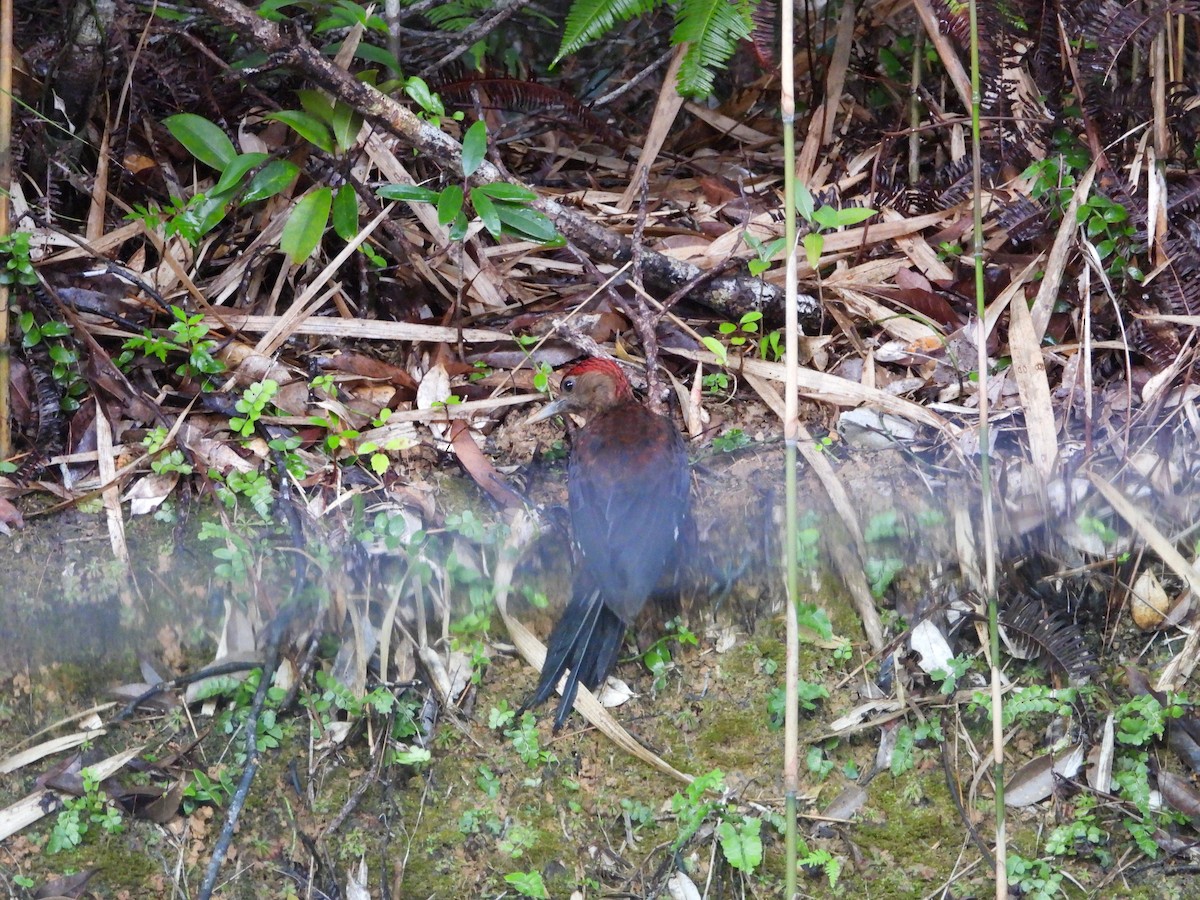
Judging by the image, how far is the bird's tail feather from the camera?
359 centimetres

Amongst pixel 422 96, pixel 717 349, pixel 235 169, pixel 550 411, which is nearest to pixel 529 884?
pixel 550 411

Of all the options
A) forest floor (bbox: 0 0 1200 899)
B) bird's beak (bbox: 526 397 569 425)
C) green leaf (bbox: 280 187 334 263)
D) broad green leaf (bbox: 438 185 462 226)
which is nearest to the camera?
forest floor (bbox: 0 0 1200 899)

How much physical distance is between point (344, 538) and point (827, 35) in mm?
3278

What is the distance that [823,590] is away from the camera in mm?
3740

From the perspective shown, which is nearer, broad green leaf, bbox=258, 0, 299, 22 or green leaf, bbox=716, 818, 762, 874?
green leaf, bbox=716, 818, 762, 874

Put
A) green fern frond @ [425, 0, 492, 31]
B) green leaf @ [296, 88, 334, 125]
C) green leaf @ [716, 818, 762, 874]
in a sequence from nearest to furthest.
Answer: green leaf @ [716, 818, 762, 874] < green leaf @ [296, 88, 334, 125] < green fern frond @ [425, 0, 492, 31]

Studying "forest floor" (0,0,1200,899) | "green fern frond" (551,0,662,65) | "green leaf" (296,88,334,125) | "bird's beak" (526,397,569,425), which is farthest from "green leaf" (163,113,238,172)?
"bird's beak" (526,397,569,425)

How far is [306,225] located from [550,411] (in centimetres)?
112

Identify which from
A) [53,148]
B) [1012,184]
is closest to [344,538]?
[53,148]

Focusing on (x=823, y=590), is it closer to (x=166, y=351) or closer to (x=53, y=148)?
(x=166, y=351)

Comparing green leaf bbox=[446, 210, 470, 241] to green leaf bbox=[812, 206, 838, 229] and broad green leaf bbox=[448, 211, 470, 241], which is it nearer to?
broad green leaf bbox=[448, 211, 470, 241]

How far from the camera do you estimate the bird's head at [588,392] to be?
4.25 m

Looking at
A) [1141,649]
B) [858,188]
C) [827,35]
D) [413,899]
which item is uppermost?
[827,35]

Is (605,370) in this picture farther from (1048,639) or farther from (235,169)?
(1048,639)
